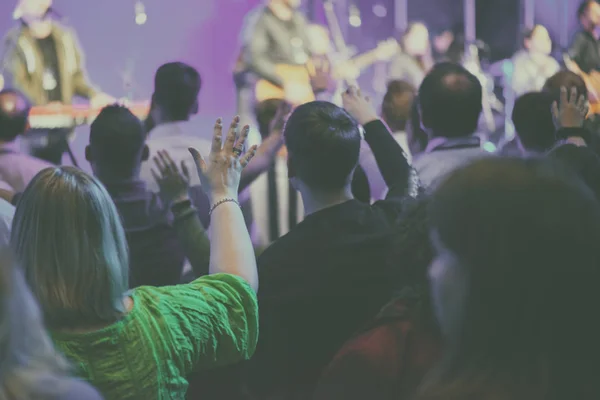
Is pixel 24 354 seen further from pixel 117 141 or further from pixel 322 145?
pixel 117 141

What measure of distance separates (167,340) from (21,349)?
1.55ft

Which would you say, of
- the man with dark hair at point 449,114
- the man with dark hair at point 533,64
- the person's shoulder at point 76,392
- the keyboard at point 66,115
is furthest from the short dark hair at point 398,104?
the man with dark hair at point 533,64

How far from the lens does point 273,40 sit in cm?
656

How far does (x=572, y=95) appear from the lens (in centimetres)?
251

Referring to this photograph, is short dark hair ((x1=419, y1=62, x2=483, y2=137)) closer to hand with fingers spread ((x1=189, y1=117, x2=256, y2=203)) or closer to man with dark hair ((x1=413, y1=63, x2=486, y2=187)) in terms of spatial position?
man with dark hair ((x1=413, y1=63, x2=486, y2=187))

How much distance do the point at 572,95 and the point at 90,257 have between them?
1673 millimetres

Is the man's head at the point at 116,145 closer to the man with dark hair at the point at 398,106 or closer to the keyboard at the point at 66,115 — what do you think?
the man with dark hair at the point at 398,106

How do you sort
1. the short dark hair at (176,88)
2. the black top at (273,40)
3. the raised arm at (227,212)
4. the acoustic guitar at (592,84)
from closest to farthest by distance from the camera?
the raised arm at (227,212), the short dark hair at (176,88), the acoustic guitar at (592,84), the black top at (273,40)

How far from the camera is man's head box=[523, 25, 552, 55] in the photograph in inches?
292

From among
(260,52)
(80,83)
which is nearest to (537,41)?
(260,52)

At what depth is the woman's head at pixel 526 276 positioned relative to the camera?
0.93 meters

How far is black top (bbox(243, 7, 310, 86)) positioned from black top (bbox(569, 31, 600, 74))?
7.32 ft

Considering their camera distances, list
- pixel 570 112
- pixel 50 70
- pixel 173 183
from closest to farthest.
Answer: pixel 173 183
pixel 570 112
pixel 50 70

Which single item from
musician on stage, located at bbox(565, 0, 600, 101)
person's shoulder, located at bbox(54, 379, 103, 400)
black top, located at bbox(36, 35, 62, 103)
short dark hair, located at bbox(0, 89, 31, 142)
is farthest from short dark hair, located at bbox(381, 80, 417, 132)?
musician on stage, located at bbox(565, 0, 600, 101)
